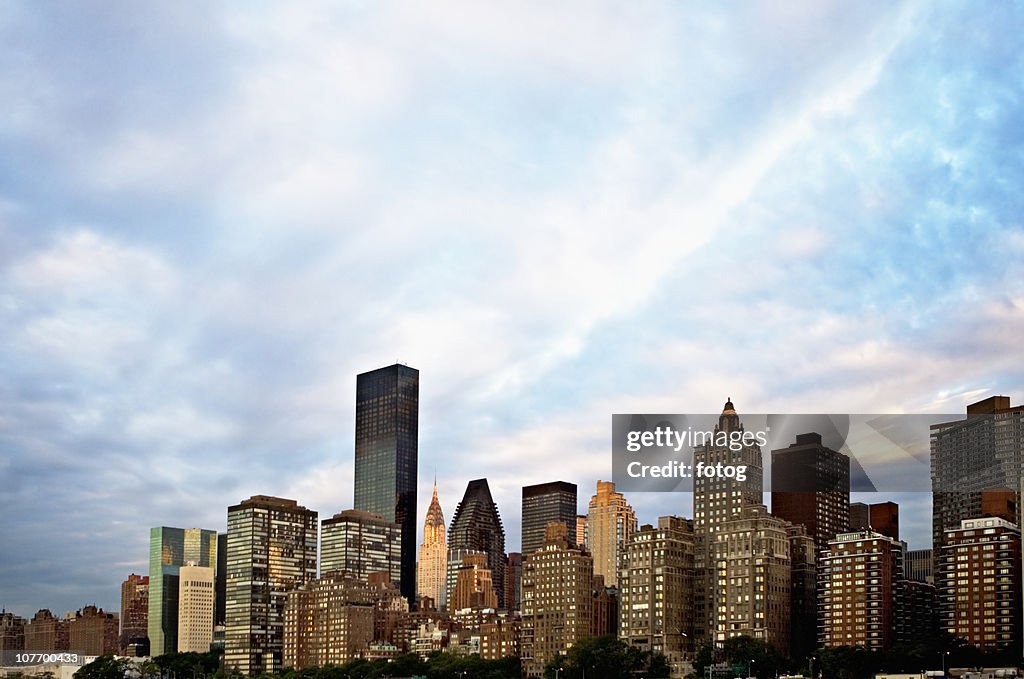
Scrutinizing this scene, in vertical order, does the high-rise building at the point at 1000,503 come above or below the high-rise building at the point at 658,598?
above

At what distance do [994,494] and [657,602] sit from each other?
5212 cm

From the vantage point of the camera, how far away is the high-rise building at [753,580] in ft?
611

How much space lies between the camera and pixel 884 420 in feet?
394

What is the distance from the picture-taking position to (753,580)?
189 metres

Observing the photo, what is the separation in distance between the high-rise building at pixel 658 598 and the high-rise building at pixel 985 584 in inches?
1511

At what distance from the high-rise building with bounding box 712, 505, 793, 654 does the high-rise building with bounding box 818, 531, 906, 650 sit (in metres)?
6.45

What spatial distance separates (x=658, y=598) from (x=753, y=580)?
14961mm

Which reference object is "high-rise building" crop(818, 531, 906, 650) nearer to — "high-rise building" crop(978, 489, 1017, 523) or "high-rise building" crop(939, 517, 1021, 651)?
"high-rise building" crop(939, 517, 1021, 651)

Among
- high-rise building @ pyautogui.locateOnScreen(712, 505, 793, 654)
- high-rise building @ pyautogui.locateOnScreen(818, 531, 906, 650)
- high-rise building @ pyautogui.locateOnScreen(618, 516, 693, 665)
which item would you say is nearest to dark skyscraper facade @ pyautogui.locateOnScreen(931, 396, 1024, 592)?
high-rise building @ pyautogui.locateOnScreen(818, 531, 906, 650)

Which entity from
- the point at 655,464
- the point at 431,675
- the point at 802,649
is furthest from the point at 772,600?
the point at 655,464

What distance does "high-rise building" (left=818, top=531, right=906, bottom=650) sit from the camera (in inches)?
6998

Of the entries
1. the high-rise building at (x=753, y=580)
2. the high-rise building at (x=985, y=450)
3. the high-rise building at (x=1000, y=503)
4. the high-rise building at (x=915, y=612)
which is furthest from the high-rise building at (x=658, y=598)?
the high-rise building at (x=1000, y=503)

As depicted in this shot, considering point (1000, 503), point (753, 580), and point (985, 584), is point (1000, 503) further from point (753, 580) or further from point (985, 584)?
point (753, 580)

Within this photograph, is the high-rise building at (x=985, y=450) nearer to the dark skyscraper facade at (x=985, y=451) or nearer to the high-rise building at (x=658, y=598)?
the dark skyscraper facade at (x=985, y=451)
